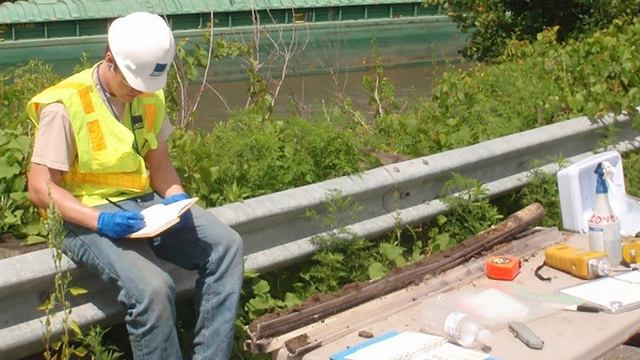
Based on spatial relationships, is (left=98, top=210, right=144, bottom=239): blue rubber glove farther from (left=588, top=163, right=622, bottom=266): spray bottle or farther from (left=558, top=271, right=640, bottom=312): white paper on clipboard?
(left=588, top=163, right=622, bottom=266): spray bottle

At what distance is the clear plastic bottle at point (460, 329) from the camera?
4.63 m

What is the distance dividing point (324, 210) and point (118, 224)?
1.46 metres

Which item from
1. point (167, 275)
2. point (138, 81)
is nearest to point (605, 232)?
point (167, 275)

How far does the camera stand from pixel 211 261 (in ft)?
15.3

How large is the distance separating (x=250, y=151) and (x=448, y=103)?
7.64ft

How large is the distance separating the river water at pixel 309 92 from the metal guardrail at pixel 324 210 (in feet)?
5.72

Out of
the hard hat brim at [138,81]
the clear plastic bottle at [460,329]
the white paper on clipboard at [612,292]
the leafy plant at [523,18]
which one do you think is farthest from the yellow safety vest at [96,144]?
the leafy plant at [523,18]

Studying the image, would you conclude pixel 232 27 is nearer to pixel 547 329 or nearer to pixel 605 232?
pixel 605 232

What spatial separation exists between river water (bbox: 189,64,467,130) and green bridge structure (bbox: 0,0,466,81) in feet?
0.71

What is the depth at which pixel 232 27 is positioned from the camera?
12.8m

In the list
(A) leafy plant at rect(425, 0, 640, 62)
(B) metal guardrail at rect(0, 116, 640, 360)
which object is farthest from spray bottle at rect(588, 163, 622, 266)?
(A) leafy plant at rect(425, 0, 640, 62)

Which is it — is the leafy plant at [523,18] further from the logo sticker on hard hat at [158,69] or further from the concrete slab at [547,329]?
the logo sticker on hard hat at [158,69]

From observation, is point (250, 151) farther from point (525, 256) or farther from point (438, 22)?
point (438, 22)

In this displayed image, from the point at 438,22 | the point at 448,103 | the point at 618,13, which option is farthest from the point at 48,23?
the point at 448,103
